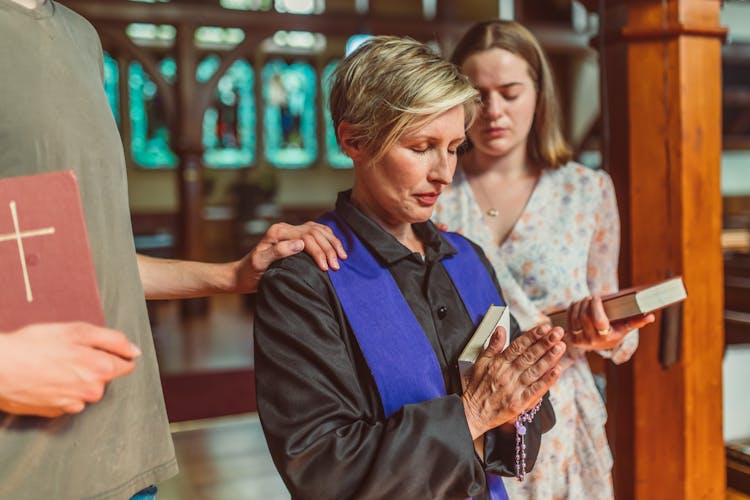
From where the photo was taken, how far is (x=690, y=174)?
6.84 ft

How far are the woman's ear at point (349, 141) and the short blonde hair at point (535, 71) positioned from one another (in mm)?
633

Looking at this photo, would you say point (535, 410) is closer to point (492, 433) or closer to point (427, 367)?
point (492, 433)

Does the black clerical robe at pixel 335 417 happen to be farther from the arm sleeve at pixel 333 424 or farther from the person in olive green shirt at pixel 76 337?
the person in olive green shirt at pixel 76 337

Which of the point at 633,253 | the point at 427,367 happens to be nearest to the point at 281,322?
the point at 427,367

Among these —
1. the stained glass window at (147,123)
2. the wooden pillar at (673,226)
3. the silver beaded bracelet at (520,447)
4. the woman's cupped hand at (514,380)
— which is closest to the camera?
the woman's cupped hand at (514,380)

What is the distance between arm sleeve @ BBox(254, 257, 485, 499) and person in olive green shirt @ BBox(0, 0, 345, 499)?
0.19 m

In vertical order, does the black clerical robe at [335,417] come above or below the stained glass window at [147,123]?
below

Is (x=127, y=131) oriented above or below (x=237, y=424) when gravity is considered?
above

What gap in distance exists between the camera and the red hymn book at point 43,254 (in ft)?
2.42

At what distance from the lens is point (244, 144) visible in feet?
43.1

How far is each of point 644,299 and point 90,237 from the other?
99 centimetres

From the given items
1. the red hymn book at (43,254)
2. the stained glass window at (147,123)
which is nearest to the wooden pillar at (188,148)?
the stained glass window at (147,123)

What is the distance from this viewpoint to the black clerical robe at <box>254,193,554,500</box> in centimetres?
115

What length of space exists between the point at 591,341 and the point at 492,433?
0.34m
